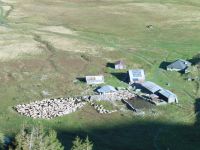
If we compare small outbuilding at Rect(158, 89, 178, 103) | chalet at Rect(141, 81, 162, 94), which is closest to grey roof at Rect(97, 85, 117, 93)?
chalet at Rect(141, 81, 162, 94)

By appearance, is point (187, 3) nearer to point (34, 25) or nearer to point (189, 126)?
point (34, 25)

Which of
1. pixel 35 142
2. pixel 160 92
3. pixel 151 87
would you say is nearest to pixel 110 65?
pixel 151 87

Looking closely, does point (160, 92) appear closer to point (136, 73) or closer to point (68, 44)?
point (136, 73)

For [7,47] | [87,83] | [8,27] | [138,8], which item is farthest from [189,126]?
[138,8]

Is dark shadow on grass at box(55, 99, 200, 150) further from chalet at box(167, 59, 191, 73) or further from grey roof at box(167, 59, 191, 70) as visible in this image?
grey roof at box(167, 59, 191, 70)

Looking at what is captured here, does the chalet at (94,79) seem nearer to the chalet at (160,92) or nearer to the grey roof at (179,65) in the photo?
the chalet at (160,92)

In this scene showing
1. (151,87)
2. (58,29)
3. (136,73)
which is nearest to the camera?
(151,87)

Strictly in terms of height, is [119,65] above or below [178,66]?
below
